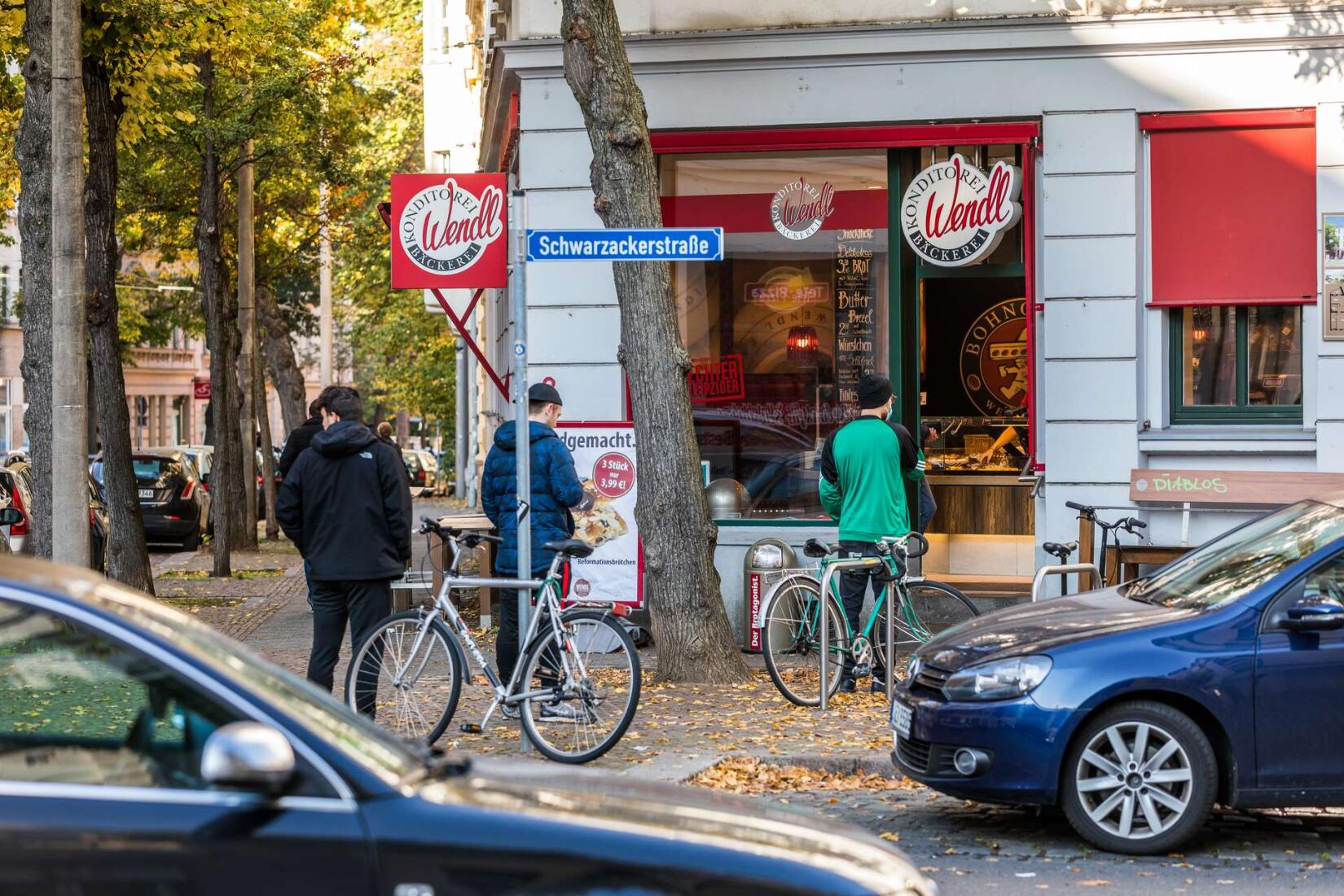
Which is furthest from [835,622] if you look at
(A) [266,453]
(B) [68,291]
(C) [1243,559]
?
(A) [266,453]

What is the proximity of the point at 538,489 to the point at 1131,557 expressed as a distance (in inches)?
187

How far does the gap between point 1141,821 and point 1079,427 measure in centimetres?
669

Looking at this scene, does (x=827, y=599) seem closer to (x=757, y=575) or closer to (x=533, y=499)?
(x=533, y=499)

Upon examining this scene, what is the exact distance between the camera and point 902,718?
7.52 meters

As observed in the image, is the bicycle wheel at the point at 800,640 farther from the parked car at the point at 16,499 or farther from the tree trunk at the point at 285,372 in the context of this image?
the tree trunk at the point at 285,372

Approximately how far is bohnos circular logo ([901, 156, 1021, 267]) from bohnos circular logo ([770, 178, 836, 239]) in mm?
713

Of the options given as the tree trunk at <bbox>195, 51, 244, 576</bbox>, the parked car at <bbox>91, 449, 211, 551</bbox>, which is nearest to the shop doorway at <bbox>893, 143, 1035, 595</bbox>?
the tree trunk at <bbox>195, 51, 244, 576</bbox>

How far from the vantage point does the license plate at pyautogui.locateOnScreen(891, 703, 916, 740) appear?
24.3 feet

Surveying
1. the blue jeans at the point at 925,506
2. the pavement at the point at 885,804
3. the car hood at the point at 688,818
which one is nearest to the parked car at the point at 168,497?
the pavement at the point at 885,804

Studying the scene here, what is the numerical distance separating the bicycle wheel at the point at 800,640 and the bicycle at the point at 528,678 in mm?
1916

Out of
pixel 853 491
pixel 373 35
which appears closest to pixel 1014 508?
pixel 853 491

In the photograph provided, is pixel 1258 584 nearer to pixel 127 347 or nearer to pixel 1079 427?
pixel 1079 427

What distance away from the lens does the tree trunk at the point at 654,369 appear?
11008 millimetres

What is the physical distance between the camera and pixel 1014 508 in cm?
1443
